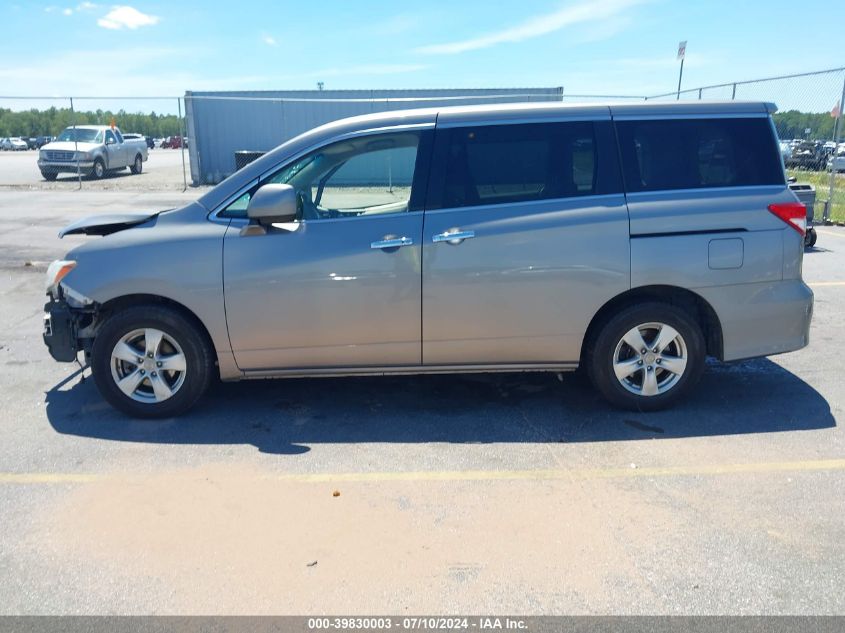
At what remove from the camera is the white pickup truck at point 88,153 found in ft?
76.3

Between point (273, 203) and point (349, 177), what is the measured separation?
662mm

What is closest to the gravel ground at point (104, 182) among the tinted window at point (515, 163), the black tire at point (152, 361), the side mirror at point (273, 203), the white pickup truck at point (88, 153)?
the white pickup truck at point (88, 153)

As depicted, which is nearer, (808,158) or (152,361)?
(152,361)

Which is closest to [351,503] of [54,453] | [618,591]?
[618,591]

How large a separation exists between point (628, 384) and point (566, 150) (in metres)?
1.60

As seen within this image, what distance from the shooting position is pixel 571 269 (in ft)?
14.4

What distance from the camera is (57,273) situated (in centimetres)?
457

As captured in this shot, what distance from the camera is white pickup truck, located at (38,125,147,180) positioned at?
23.3 meters

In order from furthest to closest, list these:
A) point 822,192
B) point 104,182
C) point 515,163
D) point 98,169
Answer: point 98,169 < point 104,182 < point 822,192 < point 515,163

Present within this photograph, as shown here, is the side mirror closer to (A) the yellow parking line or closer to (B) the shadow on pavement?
(B) the shadow on pavement

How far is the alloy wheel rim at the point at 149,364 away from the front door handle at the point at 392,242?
145 centimetres

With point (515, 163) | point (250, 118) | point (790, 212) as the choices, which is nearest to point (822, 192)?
point (790, 212)

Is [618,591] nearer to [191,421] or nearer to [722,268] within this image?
[722,268]

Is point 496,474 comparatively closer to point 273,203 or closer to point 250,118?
point 273,203
